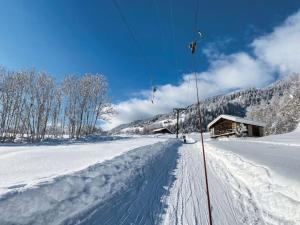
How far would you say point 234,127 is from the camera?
50375mm

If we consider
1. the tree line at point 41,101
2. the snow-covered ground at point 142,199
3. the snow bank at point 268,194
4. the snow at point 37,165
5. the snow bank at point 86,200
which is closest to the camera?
the snow bank at point 86,200

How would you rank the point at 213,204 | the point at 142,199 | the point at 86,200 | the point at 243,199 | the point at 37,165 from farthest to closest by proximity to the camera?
1. the point at 37,165
2. the point at 142,199
3. the point at 243,199
4. the point at 213,204
5. the point at 86,200

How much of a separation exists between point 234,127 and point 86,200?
48.4 metres

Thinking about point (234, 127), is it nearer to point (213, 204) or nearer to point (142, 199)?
point (213, 204)

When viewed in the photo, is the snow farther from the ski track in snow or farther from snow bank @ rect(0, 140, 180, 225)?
the ski track in snow

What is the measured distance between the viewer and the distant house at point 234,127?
49062 millimetres

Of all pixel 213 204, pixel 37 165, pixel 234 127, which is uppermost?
pixel 234 127

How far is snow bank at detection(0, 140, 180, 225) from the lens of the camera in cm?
450

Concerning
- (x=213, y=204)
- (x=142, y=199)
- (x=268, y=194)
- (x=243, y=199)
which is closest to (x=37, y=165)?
(x=142, y=199)

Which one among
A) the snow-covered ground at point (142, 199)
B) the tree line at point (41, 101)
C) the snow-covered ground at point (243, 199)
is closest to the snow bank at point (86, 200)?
the snow-covered ground at point (142, 199)

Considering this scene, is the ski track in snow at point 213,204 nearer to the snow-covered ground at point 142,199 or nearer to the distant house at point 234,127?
the snow-covered ground at point 142,199

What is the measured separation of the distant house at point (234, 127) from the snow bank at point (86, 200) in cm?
4453

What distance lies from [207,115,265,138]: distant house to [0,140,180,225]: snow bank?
44.5m

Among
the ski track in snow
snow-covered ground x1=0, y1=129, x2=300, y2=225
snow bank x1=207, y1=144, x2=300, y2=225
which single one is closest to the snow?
snow-covered ground x1=0, y1=129, x2=300, y2=225
